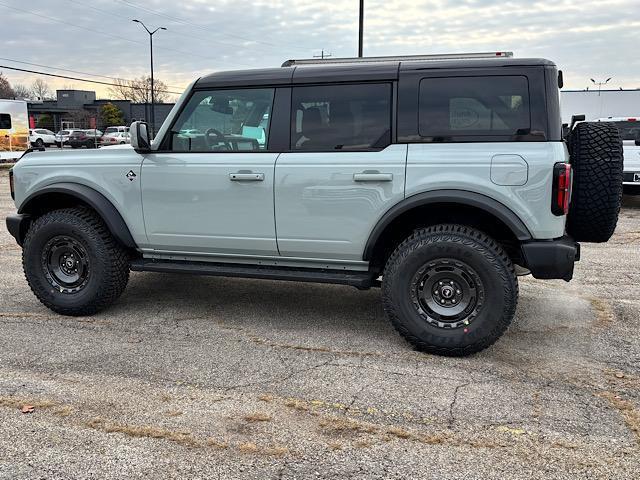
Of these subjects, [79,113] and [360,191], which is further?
[79,113]

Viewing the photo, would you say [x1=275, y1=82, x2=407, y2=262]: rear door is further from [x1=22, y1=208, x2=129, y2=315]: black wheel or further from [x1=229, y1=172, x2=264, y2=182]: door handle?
[x1=22, y1=208, x2=129, y2=315]: black wheel

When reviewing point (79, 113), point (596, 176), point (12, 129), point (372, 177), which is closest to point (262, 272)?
point (372, 177)

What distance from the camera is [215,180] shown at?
4387 millimetres

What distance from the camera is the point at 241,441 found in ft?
9.46

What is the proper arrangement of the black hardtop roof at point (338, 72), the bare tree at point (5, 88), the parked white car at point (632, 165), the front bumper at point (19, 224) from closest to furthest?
the black hardtop roof at point (338, 72), the front bumper at point (19, 224), the parked white car at point (632, 165), the bare tree at point (5, 88)

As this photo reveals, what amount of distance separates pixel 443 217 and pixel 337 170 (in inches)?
33.4

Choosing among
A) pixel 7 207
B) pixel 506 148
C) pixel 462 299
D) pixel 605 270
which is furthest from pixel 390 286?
pixel 7 207

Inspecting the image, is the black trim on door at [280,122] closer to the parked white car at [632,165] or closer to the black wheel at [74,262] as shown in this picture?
the black wheel at [74,262]

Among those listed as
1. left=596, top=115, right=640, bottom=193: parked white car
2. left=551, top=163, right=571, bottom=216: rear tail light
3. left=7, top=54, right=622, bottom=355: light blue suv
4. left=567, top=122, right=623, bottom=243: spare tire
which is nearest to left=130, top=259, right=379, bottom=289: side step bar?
left=7, top=54, right=622, bottom=355: light blue suv

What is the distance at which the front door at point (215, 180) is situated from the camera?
433cm

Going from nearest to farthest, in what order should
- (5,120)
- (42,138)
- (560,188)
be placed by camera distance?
1. (560,188)
2. (5,120)
3. (42,138)

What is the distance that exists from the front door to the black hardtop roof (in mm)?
88

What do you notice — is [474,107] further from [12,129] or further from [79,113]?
[79,113]

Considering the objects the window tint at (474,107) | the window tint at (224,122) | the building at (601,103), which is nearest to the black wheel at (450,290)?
the window tint at (474,107)
